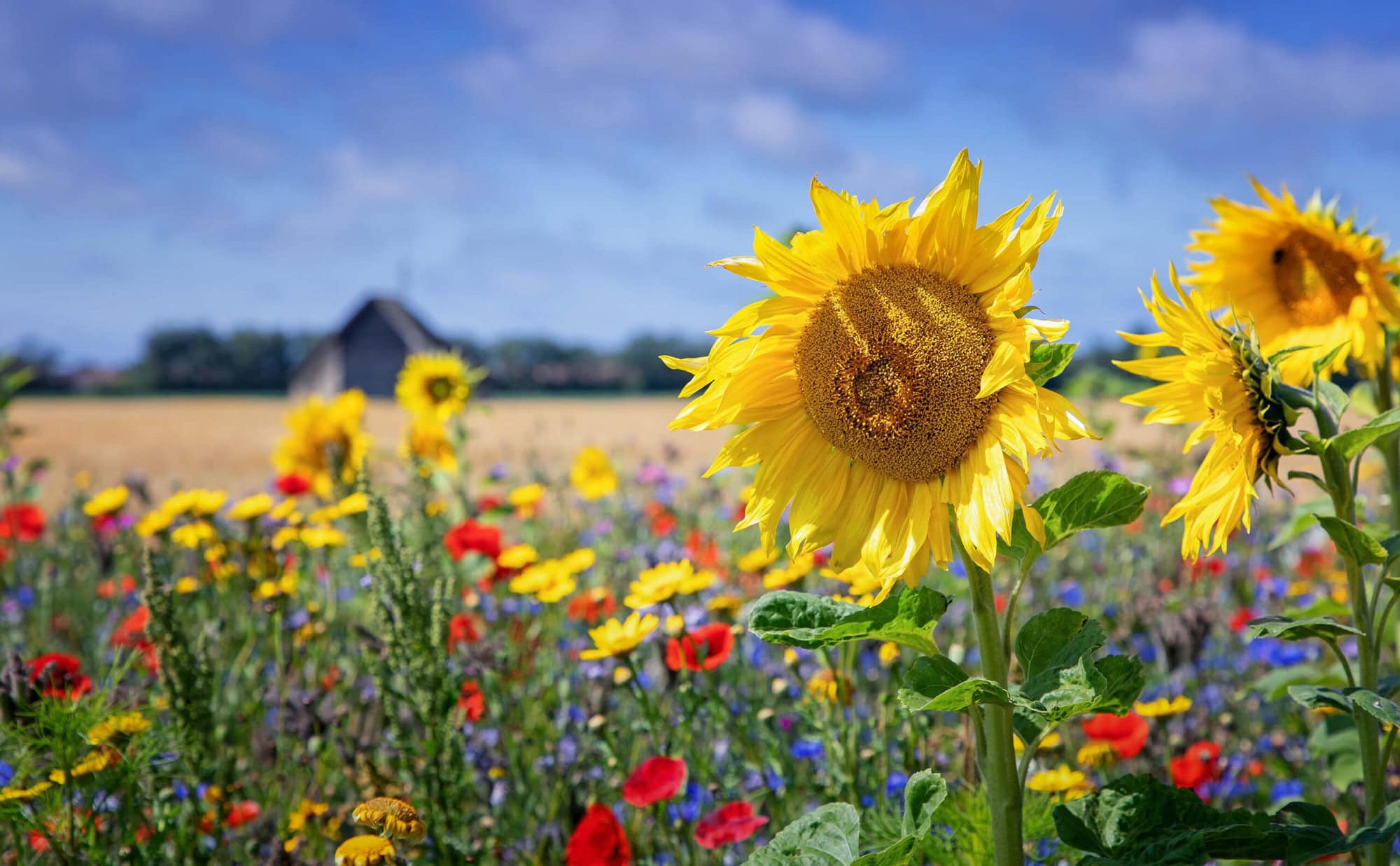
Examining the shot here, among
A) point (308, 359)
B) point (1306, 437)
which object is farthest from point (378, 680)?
point (308, 359)

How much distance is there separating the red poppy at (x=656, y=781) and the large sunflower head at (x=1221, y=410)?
3.73 ft

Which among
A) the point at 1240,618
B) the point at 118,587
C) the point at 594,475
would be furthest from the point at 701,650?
the point at 118,587

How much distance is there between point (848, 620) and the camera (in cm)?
147

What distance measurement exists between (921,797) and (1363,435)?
2.80ft

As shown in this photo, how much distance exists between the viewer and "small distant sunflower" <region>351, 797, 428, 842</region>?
175 centimetres

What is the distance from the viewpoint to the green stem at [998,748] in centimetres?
147

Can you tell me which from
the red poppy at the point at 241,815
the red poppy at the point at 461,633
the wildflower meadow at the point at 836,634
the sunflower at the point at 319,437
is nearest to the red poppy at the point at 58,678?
the wildflower meadow at the point at 836,634

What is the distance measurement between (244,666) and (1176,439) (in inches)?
259

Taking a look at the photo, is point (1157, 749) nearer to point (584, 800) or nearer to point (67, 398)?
point (584, 800)

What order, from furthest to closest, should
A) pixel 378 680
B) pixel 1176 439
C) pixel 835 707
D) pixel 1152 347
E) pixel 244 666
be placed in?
pixel 1176 439 → pixel 244 666 → pixel 835 707 → pixel 378 680 → pixel 1152 347

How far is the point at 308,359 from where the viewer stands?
35.0 metres

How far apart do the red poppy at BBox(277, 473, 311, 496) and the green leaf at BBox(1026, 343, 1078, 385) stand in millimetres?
3838

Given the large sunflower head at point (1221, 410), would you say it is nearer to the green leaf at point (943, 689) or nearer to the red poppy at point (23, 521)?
the green leaf at point (943, 689)

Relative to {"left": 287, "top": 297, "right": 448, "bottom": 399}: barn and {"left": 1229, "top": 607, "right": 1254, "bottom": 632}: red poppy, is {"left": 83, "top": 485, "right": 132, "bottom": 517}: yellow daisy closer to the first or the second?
{"left": 1229, "top": 607, "right": 1254, "bottom": 632}: red poppy
